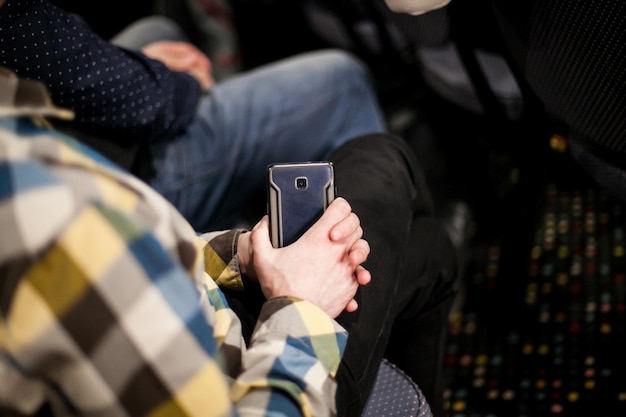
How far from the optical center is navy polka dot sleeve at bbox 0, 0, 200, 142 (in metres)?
0.81

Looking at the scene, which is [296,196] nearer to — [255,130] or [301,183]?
[301,183]

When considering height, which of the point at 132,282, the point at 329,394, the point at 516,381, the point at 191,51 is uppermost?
the point at 132,282

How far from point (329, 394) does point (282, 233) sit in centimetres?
18

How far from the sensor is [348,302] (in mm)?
646

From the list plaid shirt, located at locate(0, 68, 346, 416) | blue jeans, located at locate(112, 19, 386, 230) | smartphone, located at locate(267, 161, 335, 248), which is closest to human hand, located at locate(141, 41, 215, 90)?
blue jeans, located at locate(112, 19, 386, 230)

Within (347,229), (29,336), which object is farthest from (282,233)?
(29,336)

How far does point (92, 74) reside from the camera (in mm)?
880

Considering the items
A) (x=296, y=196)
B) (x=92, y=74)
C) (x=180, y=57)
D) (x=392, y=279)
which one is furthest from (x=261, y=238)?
(x=180, y=57)

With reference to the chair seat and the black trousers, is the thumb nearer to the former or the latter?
the black trousers

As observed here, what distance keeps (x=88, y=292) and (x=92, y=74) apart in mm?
533

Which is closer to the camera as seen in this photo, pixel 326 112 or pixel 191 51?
pixel 326 112

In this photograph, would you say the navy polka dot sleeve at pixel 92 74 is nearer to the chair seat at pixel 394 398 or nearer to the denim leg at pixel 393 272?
the denim leg at pixel 393 272

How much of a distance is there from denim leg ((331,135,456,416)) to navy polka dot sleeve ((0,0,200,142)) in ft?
0.96

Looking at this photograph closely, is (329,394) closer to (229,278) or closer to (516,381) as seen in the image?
(229,278)
